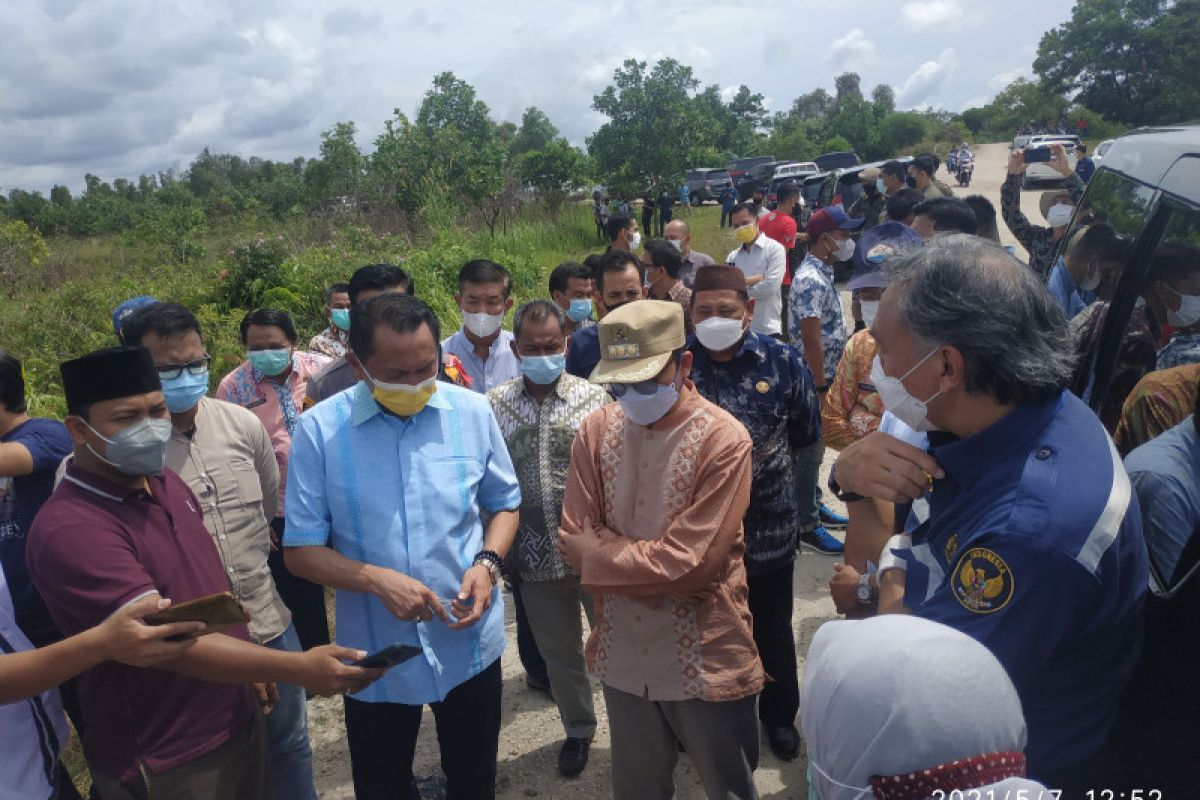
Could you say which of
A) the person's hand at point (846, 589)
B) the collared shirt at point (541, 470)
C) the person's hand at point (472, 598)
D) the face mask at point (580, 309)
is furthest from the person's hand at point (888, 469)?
the face mask at point (580, 309)

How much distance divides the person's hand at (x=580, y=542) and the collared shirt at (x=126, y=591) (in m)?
1.05

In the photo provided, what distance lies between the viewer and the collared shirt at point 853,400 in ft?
10.6

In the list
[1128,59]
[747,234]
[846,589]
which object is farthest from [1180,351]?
[1128,59]

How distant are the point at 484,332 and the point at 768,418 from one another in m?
1.95

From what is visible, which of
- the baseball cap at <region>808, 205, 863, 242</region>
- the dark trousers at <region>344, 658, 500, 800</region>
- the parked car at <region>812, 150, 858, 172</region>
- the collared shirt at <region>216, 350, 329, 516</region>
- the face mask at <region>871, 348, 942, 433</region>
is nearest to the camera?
the face mask at <region>871, 348, 942, 433</region>

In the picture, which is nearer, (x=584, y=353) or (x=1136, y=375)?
(x=1136, y=375)

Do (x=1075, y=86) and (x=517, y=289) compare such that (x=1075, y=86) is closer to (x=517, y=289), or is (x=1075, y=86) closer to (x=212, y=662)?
(x=517, y=289)

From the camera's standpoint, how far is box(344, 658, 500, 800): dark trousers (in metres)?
2.40

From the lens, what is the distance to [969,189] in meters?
26.5

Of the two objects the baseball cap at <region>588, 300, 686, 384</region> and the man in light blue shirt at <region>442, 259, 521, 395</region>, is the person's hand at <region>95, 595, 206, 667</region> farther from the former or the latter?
the man in light blue shirt at <region>442, 259, 521, 395</region>

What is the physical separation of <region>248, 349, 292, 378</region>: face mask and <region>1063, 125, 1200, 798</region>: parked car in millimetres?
3501

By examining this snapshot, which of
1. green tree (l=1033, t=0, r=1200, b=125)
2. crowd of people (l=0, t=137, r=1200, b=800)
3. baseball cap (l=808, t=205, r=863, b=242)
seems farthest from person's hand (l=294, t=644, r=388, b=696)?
green tree (l=1033, t=0, r=1200, b=125)

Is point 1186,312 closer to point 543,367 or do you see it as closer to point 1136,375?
point 1136,375

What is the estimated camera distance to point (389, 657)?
207cm
